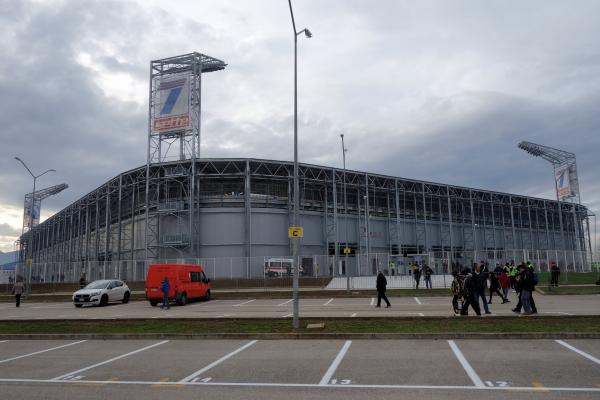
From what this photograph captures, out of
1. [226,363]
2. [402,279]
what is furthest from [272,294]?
[226,363]

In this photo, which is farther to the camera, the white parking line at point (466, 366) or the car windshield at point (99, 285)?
the car windshield at point (99, 285)

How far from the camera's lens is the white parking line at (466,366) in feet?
25.9

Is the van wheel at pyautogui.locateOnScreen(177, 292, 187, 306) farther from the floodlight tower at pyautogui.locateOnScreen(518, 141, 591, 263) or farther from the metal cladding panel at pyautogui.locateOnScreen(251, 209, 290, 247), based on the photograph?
the floodlight tower at pyautogui.locateOnScreen(518, 141, 591, 263)

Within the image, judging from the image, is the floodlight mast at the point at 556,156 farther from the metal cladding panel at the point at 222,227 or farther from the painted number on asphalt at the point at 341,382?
the painted number on asphalt at the point at 341,382

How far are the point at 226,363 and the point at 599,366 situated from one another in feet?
21.7

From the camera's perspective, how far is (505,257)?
3847cm

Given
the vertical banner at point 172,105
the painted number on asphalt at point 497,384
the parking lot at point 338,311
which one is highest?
the vertical banner at point 172,105

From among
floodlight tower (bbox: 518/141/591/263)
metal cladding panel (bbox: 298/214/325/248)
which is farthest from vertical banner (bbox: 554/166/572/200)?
metal cladding panel (bbox: 298/214/325/248)

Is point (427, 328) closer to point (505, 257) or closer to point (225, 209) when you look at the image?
point (505, 257)

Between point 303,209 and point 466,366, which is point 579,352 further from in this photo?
point 303,209

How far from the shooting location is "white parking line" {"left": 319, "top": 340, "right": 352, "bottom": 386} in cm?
827

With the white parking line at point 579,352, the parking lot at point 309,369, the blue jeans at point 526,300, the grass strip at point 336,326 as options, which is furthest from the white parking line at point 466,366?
the blue jeans at point 526,300

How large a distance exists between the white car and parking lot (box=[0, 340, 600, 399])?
15949 millimetres

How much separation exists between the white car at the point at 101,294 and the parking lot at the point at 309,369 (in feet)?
52.3
